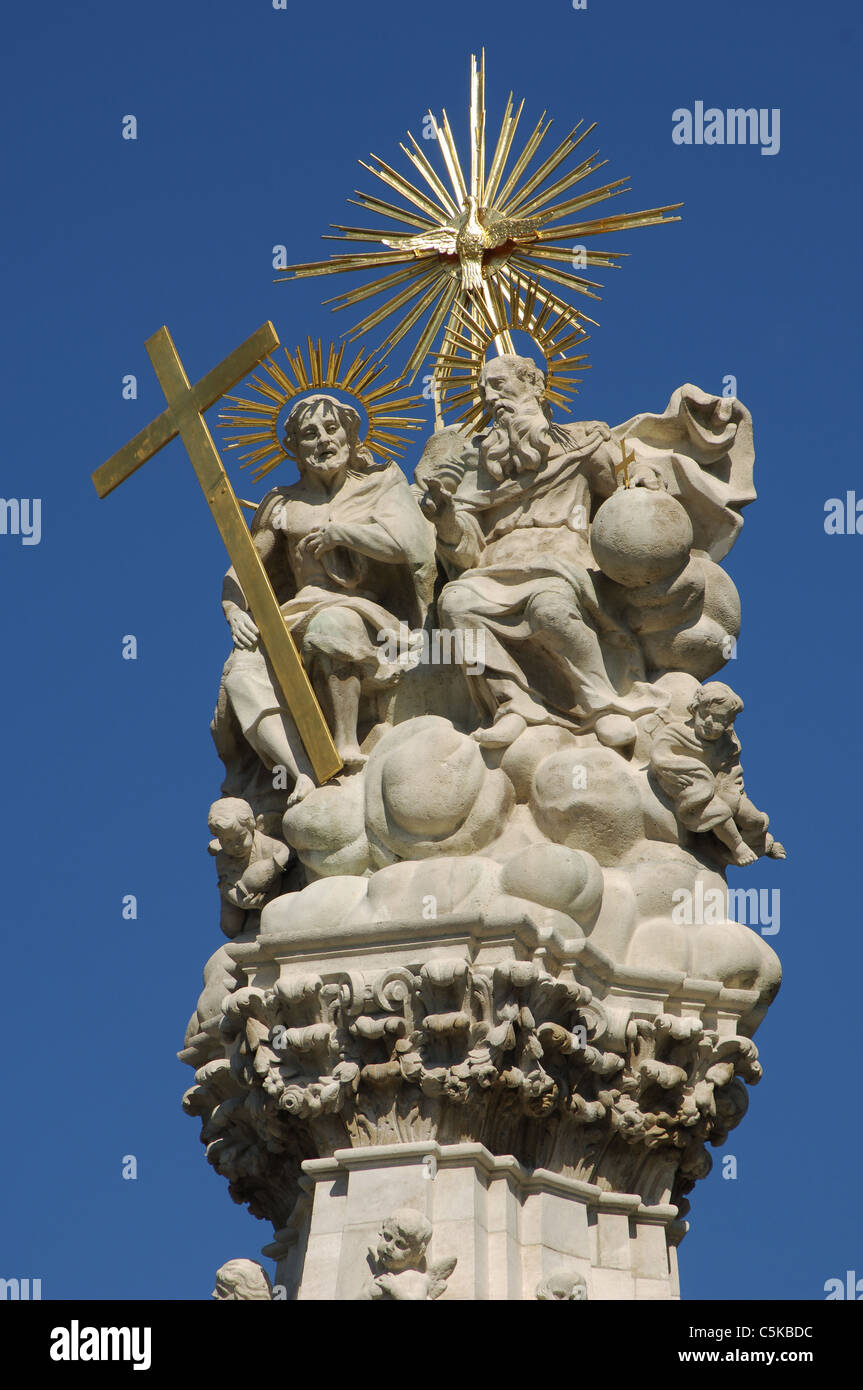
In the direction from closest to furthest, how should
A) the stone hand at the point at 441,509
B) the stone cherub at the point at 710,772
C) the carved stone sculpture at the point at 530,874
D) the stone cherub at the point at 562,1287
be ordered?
the stone cherub at the point at 562,1287
the carved stone sculpture at the point at 530,874
the stone cherub at the point at 710,772
the stone hand at the point at 441,509

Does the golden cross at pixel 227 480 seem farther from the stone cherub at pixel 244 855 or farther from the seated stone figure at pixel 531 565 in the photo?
the seated stone figure at pixel 531 565

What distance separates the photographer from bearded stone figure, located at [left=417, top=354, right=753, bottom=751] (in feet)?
63.3

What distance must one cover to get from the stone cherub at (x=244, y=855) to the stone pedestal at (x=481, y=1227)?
2.22 m

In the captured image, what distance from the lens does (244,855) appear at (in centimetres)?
1967

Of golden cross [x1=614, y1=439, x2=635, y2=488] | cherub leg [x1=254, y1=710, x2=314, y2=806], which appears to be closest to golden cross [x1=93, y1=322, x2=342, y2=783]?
cherub leg [x1=254, y1=710, x2=314, y2=806]

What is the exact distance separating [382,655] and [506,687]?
3.54ft

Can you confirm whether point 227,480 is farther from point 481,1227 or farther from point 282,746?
point 481,1227

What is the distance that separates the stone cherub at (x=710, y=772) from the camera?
18891 mm

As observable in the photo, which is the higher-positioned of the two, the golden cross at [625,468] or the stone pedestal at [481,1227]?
the golden cross at [625,468]

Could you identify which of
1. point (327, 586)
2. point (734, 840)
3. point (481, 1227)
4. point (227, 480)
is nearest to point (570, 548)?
point (327, 586)

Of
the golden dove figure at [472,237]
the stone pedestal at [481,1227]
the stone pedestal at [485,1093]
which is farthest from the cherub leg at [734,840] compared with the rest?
the golden dove figure at [472,237]

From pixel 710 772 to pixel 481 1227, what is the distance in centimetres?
352

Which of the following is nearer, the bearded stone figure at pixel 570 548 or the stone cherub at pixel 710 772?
the stone cherub at pixel 710 772

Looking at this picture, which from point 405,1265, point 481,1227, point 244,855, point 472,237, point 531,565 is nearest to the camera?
point 405,1265
